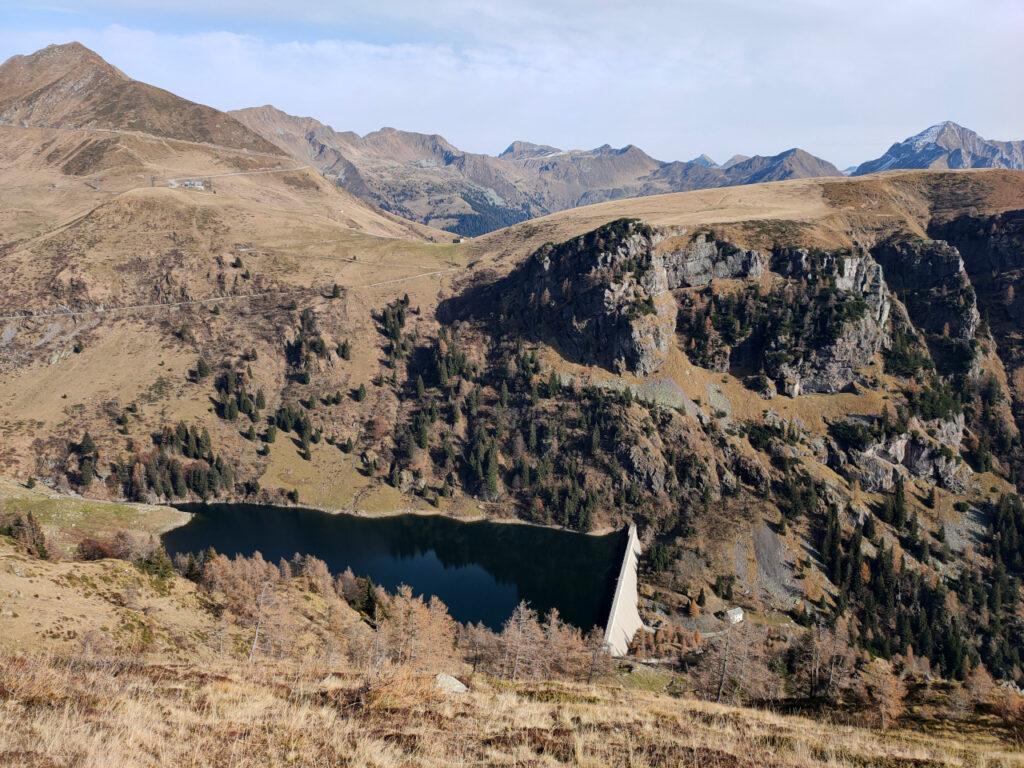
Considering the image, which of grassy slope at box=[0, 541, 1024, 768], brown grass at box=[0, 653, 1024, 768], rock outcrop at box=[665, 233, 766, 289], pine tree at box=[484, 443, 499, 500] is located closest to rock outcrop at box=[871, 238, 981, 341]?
rock outcrop at box=[665, 233, 766, 289]

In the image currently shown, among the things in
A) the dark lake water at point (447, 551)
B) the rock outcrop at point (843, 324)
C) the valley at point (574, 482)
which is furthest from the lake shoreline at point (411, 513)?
the rock outcrop at point (843, 324)

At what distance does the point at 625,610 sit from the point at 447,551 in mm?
48732

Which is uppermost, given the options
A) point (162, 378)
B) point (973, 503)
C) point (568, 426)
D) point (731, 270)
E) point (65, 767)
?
point (731, 270)

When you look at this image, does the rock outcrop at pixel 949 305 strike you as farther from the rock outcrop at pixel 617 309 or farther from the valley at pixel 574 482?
the rock outcrop at pixel 617 309

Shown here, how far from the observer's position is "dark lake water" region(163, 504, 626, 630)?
4801 inches

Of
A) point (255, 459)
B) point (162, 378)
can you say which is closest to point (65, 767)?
point (255, 459)

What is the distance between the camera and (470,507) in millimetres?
162375

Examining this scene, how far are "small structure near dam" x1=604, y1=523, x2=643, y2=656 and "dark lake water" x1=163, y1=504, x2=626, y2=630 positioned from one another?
427cm

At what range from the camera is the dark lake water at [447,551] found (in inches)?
4801

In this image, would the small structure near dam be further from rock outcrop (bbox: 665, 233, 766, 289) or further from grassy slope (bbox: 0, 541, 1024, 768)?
rock outcrop (bbox: 665, 233, 766, 289)

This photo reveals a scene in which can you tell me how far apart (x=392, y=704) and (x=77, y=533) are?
396 feet

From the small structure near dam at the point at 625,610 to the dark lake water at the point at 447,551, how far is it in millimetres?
4273

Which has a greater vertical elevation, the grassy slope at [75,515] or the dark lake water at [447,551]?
the grassy slope at [75,515]

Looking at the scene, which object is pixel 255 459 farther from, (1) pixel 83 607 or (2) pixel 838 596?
(2) pixel 838 596
